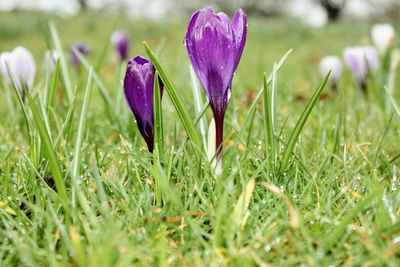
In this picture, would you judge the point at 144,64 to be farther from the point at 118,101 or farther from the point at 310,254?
the point at 118,101

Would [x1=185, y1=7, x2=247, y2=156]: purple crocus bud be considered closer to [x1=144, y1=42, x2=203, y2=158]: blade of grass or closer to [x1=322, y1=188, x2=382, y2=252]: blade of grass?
[x1=144, y1=42, x2=203, y2=158]: blade of grass

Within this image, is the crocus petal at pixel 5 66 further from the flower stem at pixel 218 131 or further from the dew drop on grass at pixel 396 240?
the dew drop on grass at pixel 396 240

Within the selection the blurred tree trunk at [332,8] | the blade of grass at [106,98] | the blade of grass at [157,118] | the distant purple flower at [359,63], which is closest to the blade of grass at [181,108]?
the blade of grass at [157,118]

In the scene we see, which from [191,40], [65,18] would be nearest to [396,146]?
[191,40]

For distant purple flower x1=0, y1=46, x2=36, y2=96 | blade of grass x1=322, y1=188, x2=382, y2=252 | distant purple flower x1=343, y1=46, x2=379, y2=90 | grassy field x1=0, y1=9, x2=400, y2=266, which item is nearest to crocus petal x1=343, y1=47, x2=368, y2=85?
distant purple flower x1=343, y1=46, x2=379, y2=90

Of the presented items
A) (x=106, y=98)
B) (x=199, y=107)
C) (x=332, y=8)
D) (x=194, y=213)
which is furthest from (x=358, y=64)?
(x=332, y=8)

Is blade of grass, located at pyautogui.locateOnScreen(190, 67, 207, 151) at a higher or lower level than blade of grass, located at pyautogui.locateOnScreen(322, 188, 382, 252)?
higher
